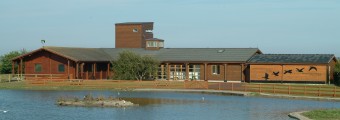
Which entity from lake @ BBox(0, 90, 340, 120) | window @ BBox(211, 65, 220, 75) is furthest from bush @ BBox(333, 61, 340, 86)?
lake @ BBox(0, 90, 340, 120)

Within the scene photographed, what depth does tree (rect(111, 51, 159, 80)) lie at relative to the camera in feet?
216

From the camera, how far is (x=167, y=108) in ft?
125

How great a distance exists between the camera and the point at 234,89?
2131 inches

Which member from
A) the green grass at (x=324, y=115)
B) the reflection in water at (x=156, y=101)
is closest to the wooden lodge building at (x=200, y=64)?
the reflection in water at (x=156, y=101)

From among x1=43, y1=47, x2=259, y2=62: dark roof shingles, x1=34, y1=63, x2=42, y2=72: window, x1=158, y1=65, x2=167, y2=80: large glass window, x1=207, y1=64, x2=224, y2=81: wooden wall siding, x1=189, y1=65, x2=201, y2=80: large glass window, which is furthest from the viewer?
x1=158, y1=65, x2=167, y2=80: large glass window

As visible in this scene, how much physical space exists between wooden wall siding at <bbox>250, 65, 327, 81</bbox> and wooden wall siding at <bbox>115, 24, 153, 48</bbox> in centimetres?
2049

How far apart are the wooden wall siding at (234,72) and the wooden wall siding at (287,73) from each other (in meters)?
2.30

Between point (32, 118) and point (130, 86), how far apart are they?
2575 centimetres

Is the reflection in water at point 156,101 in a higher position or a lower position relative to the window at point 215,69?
lower

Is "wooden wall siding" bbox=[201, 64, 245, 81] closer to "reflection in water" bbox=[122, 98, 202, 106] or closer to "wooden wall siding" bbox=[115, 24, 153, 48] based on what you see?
"wooden wall siding" bbox=[115, 24, 153, 48]

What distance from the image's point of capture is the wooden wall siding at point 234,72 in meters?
67.0

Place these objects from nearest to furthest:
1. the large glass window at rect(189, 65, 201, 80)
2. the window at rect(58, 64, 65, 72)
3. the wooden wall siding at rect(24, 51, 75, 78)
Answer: the wooden wall siding at rect(24, 51, 75, 78)
the window at rect(58, 64, 65, 72)
the large glass window at rect(189, 65, 201, 80)

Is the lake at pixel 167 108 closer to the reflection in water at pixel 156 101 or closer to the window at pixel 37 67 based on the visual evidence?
the reflection in water at pixel 156 101

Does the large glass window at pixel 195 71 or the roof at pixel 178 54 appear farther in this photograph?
the large glass window at pixel 195 71
